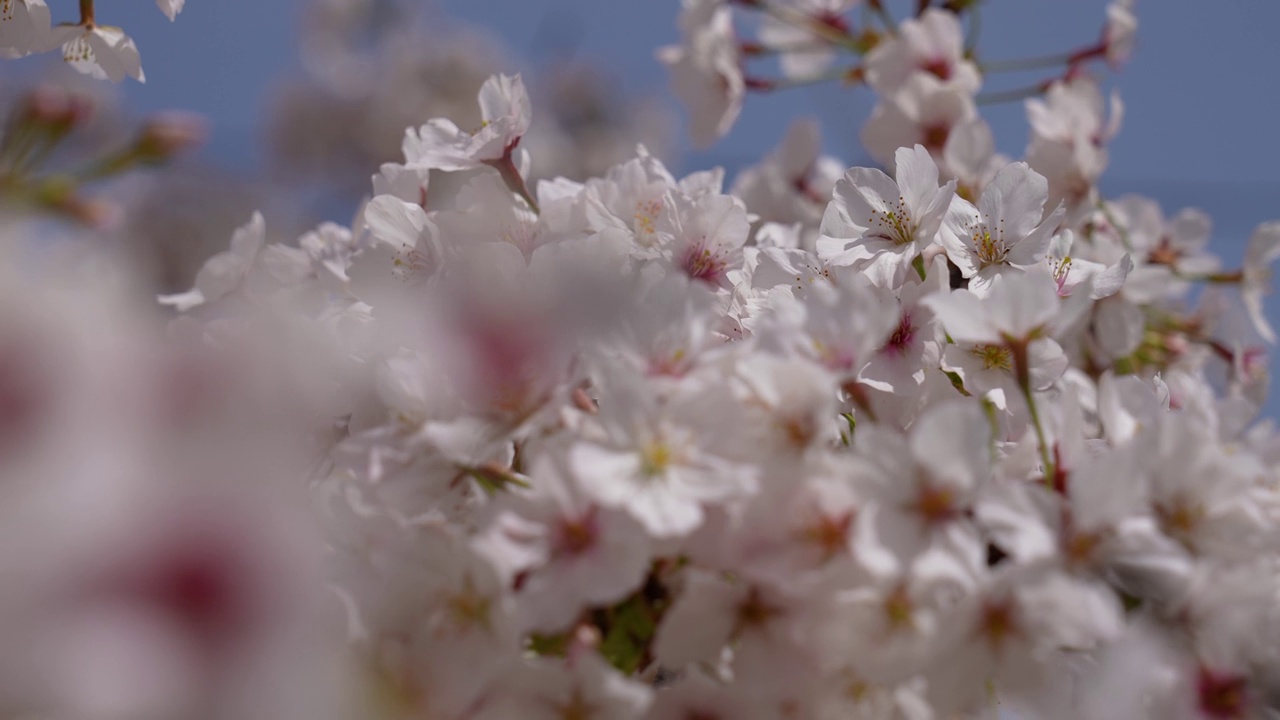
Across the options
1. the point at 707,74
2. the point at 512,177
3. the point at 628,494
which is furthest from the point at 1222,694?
the point at 707,74

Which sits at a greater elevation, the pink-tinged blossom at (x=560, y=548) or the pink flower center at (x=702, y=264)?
the pink-tinged blossom at (x=560, y=548)

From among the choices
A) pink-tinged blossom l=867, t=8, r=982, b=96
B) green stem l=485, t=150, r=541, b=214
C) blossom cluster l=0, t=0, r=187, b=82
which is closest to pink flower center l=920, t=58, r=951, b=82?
pink-tinged blossom l=867, t=8, r=982, b=96

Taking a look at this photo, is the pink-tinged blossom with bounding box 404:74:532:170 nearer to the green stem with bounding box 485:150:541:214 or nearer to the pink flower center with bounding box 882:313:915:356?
the green stem with bounding box 485:150:541:214

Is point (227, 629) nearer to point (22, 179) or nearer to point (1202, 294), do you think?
point (22, 179)

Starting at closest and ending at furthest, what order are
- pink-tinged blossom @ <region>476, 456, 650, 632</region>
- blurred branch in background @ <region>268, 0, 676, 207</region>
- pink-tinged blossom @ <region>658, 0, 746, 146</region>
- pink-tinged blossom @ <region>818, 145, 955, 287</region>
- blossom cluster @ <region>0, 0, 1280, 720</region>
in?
blossom cluster @ <region>0, 0, 1280, 720</region>, pink-tinged blossom @ <region>476, 456, 650, 632</region>, pink-tinged blossom @ <region>818, 145, 955, 287</region>, pink-tinged blossom @ <region>658, 0, 746, 146</region>, blurred branch in background @ <region>268, 0, 676, 207</region>

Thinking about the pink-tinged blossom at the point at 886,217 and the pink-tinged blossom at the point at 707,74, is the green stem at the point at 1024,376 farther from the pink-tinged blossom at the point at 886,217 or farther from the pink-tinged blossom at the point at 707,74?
the pink-tinged blossom at the point at 707,74

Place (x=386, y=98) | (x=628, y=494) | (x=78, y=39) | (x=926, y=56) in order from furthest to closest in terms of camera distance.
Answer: (x=386, y=98) < (x=926, y=56) < (x=78, y=39) < (x=628, y=494)

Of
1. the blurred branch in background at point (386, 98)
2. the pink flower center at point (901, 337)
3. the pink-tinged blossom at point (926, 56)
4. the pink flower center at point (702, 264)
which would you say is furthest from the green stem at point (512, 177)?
the blurred branch in background at point (386, 98)

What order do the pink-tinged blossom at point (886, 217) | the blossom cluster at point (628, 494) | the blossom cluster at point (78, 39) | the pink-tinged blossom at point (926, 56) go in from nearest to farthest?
the blossom cluster at point (628, 494)
the pink-tinged blossom at point (886, 217)
the blossom cluster at point (78, 39)
the pink-tinged blossom at point (926, 56)

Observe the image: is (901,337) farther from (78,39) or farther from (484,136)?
(78,39)
